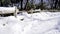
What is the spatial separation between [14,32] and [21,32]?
0.22 metres

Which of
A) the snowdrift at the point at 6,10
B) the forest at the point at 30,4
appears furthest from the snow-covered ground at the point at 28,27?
the forest at the point at 30,4

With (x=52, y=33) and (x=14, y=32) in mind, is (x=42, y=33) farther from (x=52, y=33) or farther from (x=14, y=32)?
(x=14, y=32)

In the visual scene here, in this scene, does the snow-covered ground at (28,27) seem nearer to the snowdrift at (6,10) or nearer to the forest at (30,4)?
the snowdrift at (6,10)

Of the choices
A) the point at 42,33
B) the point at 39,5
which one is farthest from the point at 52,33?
the point at 39,5

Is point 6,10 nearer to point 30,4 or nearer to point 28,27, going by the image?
point 28,27

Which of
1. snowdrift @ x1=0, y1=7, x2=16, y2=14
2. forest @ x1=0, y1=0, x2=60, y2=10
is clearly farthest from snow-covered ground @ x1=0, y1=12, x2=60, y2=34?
forest @ x1=0, y1=0, x2=60, y2=10

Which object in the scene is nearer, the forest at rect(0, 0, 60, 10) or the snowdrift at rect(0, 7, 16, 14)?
the snowdrift at rect(0, 7, 16, 14)

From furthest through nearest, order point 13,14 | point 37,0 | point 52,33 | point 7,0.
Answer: point 37,0 < point 7,0 < point 13,14 < point 52,33

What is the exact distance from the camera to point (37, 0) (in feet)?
59.5

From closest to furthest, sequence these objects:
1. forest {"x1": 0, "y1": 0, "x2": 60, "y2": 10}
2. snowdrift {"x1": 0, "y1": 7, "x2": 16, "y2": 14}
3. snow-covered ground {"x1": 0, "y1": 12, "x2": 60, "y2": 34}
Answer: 1. snow-covered ground {"x1": 0, "y1": 12, "x2": 60, "y2": 34}
2. snowdrift {"x1": 0, "y1": 7, "x2": 16, "y2": 14}
3. forest {"x1": 0, "y1": 0, "x2": 60, "y2": 10}

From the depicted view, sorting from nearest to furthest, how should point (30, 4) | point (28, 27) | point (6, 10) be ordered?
point (28, 27)
point (6, 10)
point (30, 4)

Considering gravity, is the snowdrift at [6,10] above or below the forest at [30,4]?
above

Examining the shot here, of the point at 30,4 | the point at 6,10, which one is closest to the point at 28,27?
the point at 6,10

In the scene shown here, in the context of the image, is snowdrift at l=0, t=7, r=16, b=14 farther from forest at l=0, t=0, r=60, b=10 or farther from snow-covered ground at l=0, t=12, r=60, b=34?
forest at l=0, t=0, r=60, b=10
